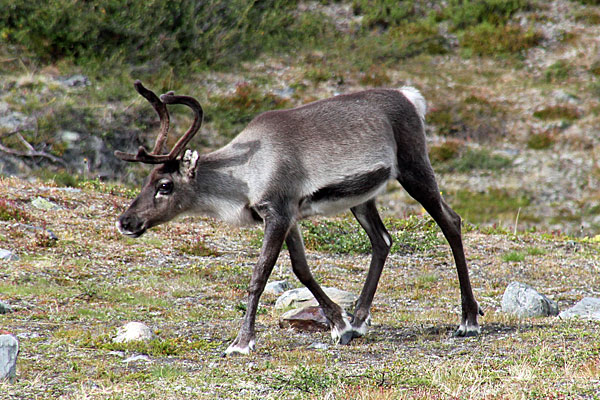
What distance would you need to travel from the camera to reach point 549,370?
627 centimetres

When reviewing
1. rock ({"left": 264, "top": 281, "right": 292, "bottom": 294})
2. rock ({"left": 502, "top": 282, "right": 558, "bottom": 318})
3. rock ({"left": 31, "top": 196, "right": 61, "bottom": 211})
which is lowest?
rock ({"left": 31, "top": 196, "right": 61, "bottom": 211})

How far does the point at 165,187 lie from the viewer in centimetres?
820

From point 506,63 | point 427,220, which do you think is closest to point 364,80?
point 506,63

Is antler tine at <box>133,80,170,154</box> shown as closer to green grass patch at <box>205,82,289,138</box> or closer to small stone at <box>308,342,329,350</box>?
small stone at <box>308,342,329,350</box>

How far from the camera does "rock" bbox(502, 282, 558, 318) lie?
9.59 meters

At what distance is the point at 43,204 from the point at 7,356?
27.8 feet

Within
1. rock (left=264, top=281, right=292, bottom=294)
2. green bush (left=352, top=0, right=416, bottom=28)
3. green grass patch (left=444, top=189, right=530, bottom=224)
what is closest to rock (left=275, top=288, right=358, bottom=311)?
rock (left=264, top=281, right=292, bottom=294)

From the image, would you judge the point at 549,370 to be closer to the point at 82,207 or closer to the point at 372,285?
the point at 372,285

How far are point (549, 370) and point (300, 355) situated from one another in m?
2.32

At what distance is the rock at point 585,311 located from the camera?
9141 mm

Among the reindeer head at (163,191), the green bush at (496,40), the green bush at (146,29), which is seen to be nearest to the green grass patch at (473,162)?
the green bush at (496,40)

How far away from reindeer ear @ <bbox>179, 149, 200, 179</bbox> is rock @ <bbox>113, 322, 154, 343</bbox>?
170cm

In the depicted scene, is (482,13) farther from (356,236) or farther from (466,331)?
(466,331)

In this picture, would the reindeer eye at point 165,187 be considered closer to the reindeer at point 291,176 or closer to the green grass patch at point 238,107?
the reindeer at point 291,176
